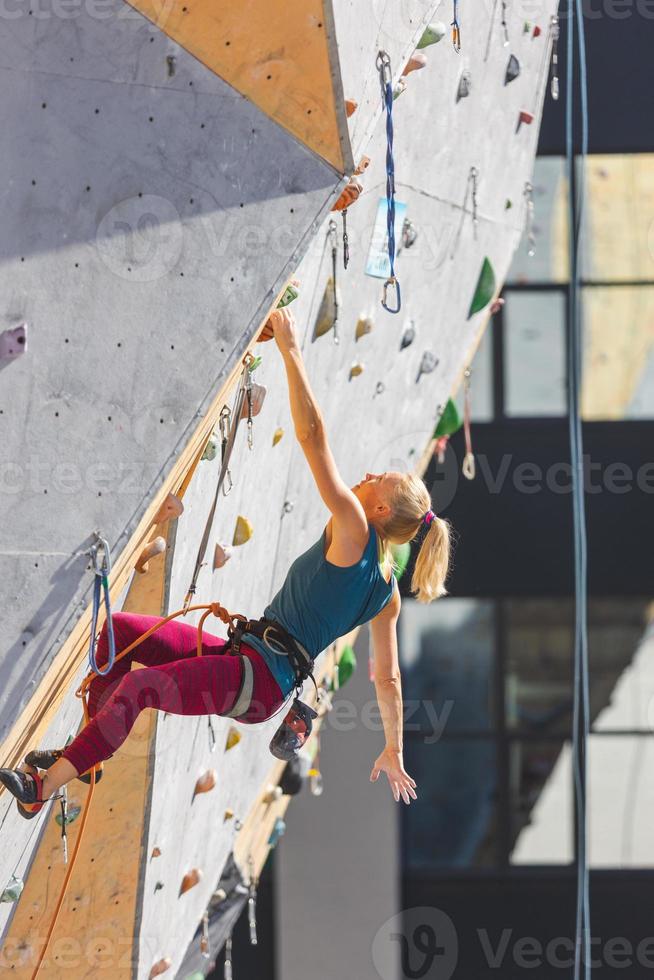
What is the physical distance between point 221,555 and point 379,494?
0.55 m

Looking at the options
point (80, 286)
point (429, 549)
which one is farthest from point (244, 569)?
point (80, 286)

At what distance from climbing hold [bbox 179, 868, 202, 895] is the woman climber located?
1292 millimetres

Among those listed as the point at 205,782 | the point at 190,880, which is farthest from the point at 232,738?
the point at 190,880

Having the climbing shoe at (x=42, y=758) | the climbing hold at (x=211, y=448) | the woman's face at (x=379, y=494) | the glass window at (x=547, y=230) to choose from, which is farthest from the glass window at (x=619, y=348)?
the climbing shoe at (x=42, y=758)

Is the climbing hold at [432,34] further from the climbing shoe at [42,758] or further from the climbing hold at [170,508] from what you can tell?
the climbing shoe at [42,758]

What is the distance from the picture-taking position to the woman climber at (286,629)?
9.36 ft

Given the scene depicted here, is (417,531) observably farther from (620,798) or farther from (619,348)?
(620,798)

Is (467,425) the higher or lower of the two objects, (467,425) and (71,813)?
the higher

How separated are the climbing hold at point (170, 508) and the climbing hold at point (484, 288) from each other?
1804 millimetres

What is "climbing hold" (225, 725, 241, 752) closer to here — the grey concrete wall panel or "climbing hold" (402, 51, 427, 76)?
the grey concrete wall panel

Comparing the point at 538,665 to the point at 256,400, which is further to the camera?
the point at 538,665

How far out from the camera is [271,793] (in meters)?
4.95

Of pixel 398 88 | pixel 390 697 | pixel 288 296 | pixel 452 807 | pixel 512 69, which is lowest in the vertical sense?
pixel 390 697

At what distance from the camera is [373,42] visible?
282cm
